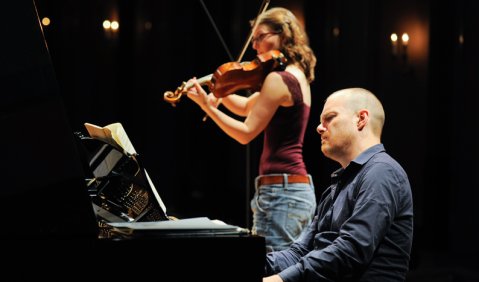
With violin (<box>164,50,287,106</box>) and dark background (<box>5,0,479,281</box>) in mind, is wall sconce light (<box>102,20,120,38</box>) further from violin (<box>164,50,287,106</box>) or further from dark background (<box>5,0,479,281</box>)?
violin (<box>164,50,287,106</box>)

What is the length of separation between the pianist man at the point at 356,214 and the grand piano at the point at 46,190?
42cm

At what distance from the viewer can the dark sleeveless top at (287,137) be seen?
2846mm

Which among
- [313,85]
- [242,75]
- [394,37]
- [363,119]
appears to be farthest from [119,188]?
[394,37]

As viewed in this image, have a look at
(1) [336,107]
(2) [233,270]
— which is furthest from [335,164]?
(2) [233,270]

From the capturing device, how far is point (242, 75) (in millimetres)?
3133

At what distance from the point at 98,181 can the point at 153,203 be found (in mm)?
190

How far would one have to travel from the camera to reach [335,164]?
5.11 metres

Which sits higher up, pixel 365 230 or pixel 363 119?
pixel 363 119

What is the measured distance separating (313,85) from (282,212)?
238 centimetres

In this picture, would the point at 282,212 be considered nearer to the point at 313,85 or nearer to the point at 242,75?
the point at 242,75

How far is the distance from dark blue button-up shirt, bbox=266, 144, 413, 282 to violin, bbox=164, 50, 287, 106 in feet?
3.71

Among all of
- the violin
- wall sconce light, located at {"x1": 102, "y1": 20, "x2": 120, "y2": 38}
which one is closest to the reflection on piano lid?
the violin

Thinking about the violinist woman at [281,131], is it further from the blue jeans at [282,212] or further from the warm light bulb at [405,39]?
the warm light bulb at [405,39]

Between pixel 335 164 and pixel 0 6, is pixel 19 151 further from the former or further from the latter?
pixel 335 164
